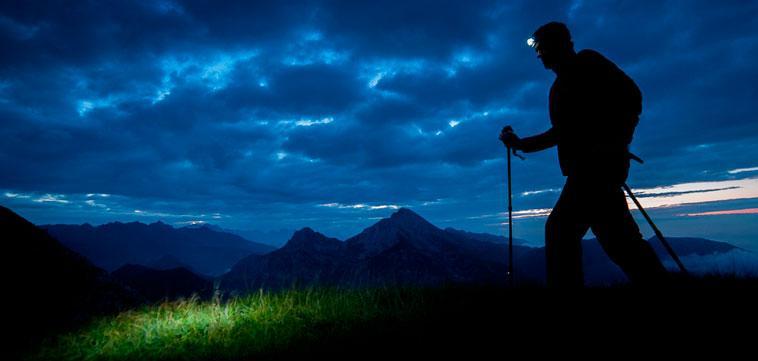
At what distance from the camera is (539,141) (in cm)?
489

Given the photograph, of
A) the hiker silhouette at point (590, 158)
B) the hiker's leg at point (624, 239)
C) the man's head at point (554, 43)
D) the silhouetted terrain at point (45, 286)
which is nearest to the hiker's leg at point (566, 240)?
the hiker silhouette at point (590, 158)

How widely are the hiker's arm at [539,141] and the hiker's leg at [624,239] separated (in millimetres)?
854

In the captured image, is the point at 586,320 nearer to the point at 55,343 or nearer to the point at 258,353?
the point at 258,353

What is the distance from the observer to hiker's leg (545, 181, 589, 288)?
14.8 ft

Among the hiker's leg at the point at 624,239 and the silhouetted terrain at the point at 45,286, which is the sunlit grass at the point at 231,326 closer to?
the silhouetted terrain at the point at 45,286

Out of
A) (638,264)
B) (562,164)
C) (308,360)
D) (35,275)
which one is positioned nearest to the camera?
(308,360)

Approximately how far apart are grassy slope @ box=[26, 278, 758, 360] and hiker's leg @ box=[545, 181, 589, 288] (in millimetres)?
240

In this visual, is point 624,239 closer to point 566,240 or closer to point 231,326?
point 566,240

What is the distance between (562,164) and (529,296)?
232 cm

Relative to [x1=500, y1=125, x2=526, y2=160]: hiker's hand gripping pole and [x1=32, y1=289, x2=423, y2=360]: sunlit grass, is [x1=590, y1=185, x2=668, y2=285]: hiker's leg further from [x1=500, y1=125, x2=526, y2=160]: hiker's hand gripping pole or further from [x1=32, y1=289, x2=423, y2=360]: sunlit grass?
[x1=32, y1=289, x2=423, y2=360]: sunlit grass

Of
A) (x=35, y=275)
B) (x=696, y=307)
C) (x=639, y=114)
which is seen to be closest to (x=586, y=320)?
(x=696, y=307)

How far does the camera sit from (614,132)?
13.9ft

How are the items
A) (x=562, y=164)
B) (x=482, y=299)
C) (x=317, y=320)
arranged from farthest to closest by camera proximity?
(x=482, y=299), (x=317, y=320), (x=562, y=164)

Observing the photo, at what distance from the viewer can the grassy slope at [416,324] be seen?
3.90m
